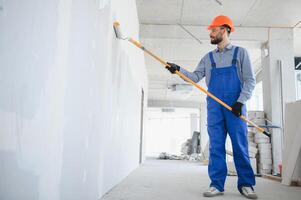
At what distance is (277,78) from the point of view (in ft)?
15.1

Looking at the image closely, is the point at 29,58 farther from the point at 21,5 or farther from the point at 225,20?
the point at 225,20

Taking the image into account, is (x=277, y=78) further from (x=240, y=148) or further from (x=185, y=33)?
(x=240, y=148)

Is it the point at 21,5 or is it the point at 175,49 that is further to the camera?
the point at 175,49

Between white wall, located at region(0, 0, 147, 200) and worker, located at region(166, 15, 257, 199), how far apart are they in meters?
0.87

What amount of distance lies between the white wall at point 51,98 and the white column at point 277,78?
3630 millimetres

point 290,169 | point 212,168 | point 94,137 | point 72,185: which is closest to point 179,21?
point 290,169

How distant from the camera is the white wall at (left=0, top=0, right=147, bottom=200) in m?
0.68

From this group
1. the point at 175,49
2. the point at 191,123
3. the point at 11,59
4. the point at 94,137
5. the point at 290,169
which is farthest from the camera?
the point at 191,123

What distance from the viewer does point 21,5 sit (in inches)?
27.9

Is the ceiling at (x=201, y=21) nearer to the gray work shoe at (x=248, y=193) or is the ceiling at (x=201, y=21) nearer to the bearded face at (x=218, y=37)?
the bearded face at (x=218, y=37)

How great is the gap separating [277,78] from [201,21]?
156 centimetres

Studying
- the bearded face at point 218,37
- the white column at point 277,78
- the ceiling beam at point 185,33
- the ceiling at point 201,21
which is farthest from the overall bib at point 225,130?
the ceiling beam at point 185,33

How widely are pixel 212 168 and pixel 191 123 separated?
12086mm

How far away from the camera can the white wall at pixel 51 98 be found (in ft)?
2.23
